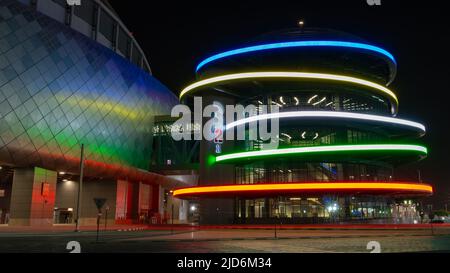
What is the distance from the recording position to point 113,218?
6494 cm

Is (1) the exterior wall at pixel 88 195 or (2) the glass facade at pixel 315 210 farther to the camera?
(1) the exterior wall at pixel 88 195

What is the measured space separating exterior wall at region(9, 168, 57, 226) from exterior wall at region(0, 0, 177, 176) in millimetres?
1695

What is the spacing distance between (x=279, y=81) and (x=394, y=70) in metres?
17.4

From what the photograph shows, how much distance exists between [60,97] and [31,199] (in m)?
13.7

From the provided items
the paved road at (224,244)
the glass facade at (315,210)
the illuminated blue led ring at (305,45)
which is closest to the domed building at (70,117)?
the illuminated blue led ring at (305,45)

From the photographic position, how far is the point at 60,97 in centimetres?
5359

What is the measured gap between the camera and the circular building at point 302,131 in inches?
1847

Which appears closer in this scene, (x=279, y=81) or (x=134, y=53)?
(x=279, y=81)

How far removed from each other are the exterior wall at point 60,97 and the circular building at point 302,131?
15.8 metres

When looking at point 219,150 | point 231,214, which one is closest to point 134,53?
point 219,150

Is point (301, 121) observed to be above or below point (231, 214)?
above

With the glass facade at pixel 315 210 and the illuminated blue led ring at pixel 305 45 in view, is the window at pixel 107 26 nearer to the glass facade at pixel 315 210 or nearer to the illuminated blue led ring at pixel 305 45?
the illuminated blue led ring at pixel 305 45
